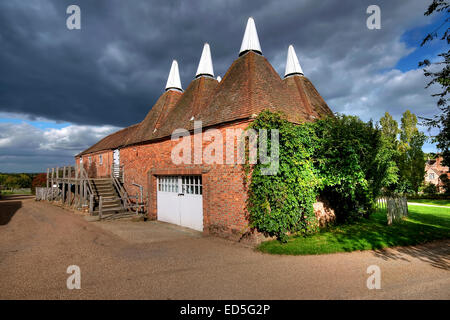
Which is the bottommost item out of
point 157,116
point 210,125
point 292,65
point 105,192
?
point 105,192

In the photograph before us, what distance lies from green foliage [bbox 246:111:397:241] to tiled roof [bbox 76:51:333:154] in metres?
1.29

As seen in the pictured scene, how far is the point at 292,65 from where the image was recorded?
14797 mm

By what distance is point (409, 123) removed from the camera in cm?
3125

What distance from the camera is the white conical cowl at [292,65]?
1464 centimetres

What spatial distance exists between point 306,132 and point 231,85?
412 cm

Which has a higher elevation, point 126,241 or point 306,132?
A: point 306,132

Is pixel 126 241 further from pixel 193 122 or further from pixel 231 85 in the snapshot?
pixel 231 85

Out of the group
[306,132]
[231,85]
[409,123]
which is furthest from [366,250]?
[409,123]

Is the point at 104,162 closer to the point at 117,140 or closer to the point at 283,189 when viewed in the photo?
the point at 117,140

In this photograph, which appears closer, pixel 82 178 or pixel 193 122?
pixel 193 122
